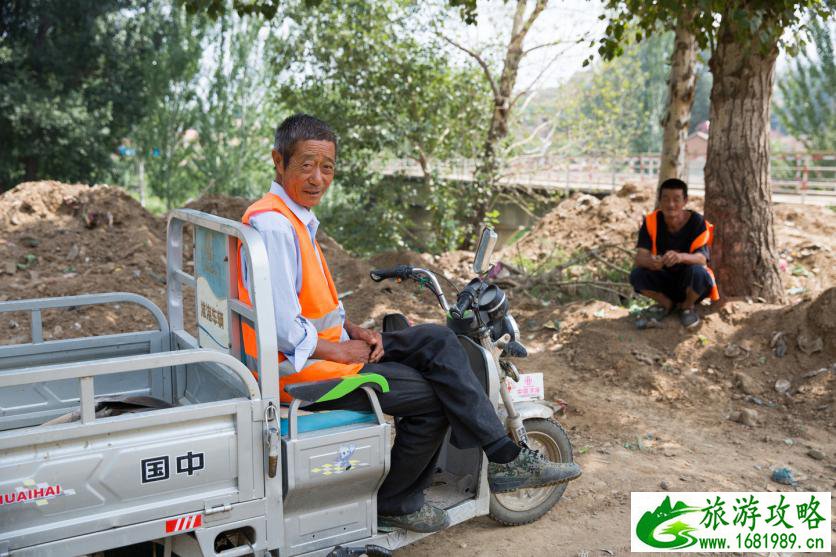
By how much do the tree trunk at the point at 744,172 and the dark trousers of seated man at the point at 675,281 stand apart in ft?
2.16

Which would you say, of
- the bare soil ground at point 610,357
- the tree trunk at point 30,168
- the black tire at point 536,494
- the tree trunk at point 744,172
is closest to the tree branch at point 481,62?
the bare soil ground at point 610,357

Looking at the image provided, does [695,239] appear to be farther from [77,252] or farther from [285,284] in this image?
[77,252]

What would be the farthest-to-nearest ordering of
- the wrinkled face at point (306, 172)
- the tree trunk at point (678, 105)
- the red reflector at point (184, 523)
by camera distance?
the tree trunk at point (678, 105), the wrinkled face at point (306, 172), the red reflector at point (184, 523)

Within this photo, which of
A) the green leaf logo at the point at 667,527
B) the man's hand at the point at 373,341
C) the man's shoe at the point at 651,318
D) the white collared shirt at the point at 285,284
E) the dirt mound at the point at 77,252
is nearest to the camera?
the white collared shirt at the point at 285,284

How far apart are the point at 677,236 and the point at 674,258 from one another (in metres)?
0.35

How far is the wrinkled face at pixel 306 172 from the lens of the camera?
3160 mm

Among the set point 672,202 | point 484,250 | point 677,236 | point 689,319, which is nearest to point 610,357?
point 689,319

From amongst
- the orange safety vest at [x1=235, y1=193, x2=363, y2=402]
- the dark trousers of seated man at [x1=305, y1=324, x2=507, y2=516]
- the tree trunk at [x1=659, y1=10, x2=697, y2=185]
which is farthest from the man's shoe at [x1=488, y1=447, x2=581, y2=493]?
the tree trunk at [x1=659, y1=10, x2=697, y2=185]

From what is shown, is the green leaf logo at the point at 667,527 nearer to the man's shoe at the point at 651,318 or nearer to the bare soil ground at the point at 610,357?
the bare soil ground at the point at 610,357

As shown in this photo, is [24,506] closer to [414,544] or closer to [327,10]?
[414,544]

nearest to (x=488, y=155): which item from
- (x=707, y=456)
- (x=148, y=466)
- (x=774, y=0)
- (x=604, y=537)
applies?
(x=774, y=0)

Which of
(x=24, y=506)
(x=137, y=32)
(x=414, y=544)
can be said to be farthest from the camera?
(x=137, y=32)

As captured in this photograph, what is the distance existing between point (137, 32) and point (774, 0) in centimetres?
2130

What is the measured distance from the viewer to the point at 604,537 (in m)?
3.82
